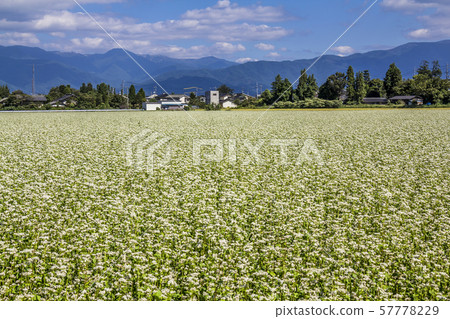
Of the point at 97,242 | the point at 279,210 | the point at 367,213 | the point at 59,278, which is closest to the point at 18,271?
the point at 59,278

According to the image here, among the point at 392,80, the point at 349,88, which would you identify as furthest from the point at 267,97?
the point at 392,80

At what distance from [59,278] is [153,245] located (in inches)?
59.8

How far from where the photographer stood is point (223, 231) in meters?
7.43

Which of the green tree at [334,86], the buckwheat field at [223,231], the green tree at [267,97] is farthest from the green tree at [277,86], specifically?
the buckwheat field at [223,231]

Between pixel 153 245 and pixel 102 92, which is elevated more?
pixel 102 92

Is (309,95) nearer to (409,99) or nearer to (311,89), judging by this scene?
(311,89)

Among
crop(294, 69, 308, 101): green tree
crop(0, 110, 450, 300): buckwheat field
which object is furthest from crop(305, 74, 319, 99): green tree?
crop(0, 110, 450, 300): buckwheat field

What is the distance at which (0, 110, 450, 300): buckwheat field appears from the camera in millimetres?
5562

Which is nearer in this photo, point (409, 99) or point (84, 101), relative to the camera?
point (409, 99)

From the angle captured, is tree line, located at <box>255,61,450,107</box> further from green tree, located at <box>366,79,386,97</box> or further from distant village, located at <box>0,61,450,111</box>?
green tree, located at <box>366,79,386,97</box>

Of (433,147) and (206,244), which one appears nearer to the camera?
(206,244)

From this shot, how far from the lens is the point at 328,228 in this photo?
307 inches
